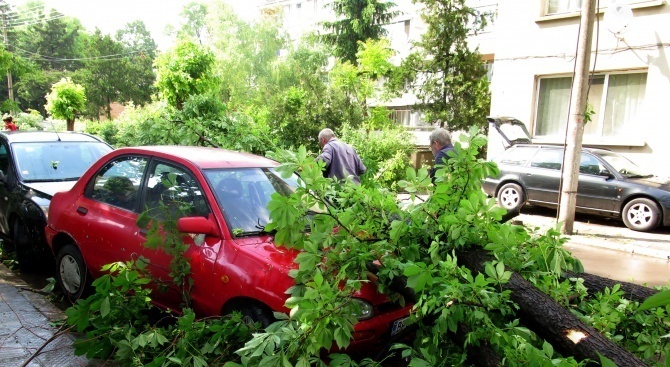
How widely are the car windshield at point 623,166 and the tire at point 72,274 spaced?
10.2 meters

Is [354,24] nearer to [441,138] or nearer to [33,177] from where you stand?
[441,138]

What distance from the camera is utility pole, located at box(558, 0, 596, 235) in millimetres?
8805

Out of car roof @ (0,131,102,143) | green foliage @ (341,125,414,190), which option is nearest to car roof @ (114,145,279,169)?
car roof @ (0,131,102,143)

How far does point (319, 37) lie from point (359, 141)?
1481cm

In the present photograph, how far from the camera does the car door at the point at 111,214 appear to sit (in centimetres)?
430

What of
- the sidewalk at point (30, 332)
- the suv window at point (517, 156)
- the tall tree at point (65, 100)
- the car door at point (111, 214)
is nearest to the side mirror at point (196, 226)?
the car door at point (111, 214)

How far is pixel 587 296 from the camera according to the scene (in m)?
3.29

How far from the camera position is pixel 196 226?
3.64m

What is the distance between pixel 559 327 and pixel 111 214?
3852 mm

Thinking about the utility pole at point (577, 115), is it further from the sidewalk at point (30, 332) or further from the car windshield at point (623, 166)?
the sidewalk at point (30, 332)

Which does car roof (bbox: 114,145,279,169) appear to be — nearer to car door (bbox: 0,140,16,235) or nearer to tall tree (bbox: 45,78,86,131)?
car door (bbox: 0,140,16,235)

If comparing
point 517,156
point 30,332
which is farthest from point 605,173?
point 30,332

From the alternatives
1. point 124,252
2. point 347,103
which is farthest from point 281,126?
point 124,252

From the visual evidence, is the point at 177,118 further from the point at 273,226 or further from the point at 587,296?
→ the point at 587,296
